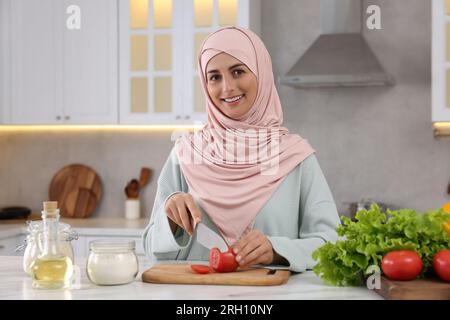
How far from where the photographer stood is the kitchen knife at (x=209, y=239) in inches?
69.1

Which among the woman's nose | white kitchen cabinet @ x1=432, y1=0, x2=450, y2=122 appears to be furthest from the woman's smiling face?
white kitchen cabinet @ x1=432, y1=0, x2=450, y2=122

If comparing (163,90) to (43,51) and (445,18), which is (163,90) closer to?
(43,51)

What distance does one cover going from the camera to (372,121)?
4.09 m

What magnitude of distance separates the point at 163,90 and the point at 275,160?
81.6 inches

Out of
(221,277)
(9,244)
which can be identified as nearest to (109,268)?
Result: (221,277)

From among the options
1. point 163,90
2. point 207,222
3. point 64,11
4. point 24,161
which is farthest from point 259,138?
point 24,161

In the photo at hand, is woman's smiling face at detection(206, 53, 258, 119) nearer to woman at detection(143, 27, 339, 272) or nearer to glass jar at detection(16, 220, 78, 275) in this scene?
woman at detection(143, 27, 339, 272)

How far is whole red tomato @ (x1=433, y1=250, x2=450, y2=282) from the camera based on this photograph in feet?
4.54

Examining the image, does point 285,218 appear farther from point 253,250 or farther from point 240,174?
point 253,250

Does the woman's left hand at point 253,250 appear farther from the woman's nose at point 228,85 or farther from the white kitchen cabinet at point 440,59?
the white kitchen cabinet at point 440,59

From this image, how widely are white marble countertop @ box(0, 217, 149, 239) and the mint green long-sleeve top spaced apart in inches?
67.6

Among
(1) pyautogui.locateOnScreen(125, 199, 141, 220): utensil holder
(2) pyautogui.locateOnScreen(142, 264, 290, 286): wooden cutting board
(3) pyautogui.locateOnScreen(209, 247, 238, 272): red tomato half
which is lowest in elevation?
(1) pyautogui.locateOnScreen(125, 199, 141, 220): utensil holder

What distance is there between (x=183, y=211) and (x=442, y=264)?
643 mm

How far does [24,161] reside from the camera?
14.8 ft
